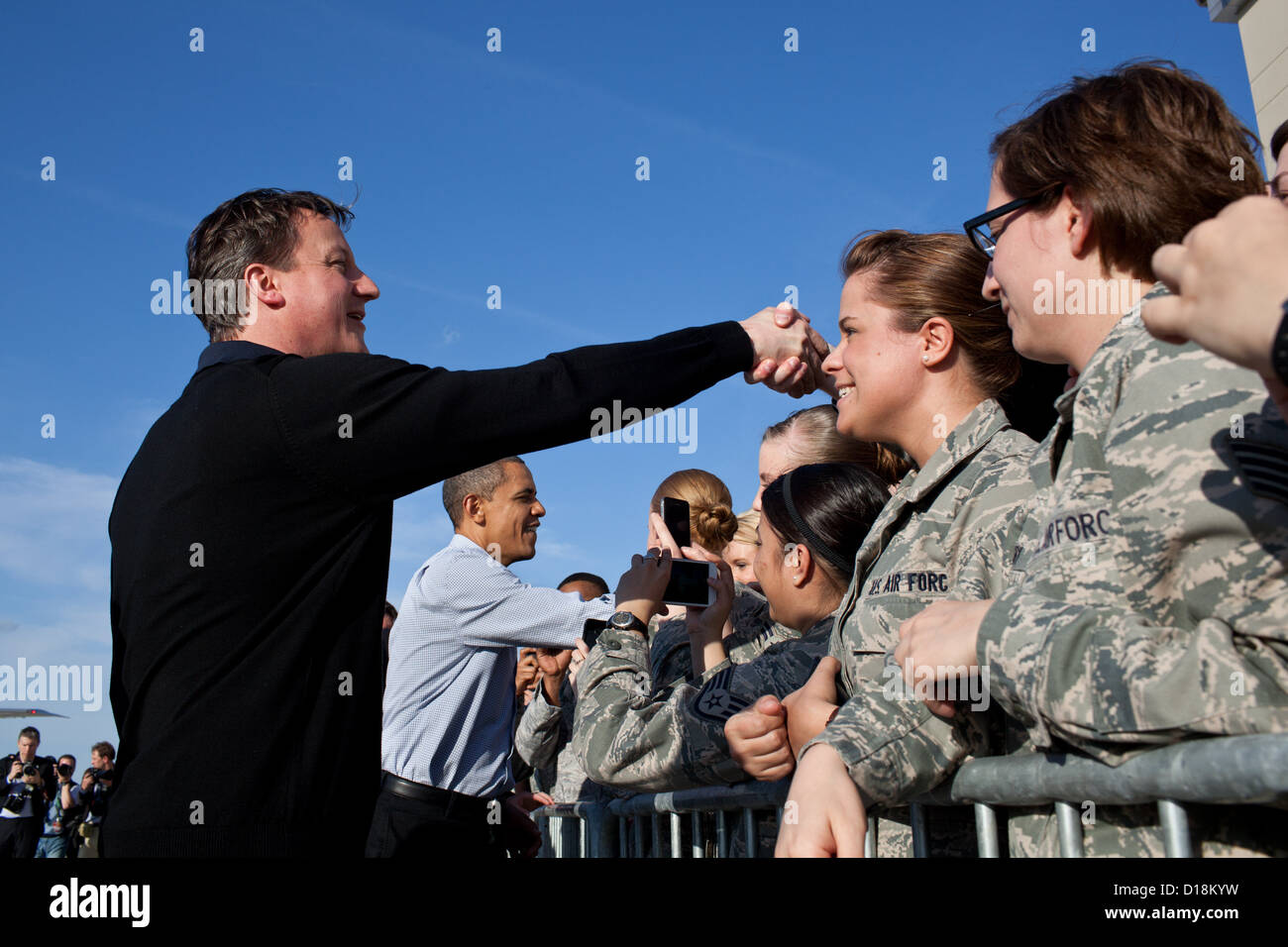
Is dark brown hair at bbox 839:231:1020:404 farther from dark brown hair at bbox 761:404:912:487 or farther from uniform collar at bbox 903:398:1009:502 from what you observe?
dark brown hair at bbox 761:404:912:487

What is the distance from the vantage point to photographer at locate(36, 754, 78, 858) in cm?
1534

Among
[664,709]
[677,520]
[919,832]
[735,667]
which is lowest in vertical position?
[919,832]

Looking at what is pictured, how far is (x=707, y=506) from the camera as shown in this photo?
191 inches

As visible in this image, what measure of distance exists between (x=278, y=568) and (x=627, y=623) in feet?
5.30

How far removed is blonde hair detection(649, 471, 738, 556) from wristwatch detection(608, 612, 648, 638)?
114cm

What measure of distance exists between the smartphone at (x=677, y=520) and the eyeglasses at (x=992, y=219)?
200 cm

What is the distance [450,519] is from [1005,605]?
4.06 m

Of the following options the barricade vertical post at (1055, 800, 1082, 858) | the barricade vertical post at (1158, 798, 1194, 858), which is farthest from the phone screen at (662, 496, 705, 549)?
the barricade vertical post at (1158, 798, 1194, 858)

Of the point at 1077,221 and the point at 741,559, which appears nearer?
the point at 1077,221

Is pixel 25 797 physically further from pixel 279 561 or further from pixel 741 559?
pixel 279 561

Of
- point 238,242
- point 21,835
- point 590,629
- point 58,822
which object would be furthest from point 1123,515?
point 58,822

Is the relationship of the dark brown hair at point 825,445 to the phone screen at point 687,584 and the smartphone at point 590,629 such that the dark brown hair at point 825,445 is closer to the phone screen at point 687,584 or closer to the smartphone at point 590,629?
the phone screen at point 687,584

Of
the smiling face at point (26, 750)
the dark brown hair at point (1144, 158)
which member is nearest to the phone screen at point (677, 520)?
the dark brown hair at point (1144, 158)
